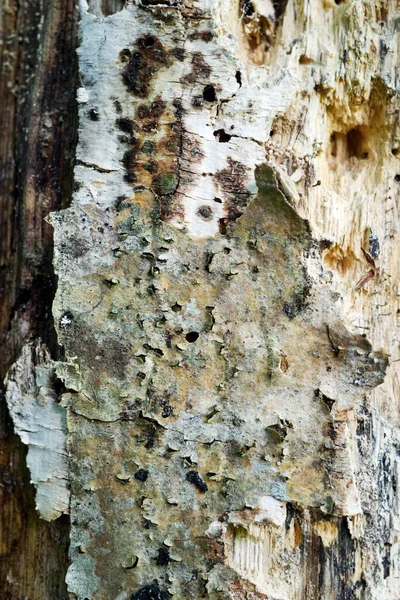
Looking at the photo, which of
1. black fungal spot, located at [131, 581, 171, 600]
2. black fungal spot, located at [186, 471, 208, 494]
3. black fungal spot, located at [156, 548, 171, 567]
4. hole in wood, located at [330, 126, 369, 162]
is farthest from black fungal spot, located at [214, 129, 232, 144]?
black fungal spot, located at [131, 581, 171, 600]

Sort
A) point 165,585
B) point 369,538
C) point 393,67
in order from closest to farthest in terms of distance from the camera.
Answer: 1. point 165,585
2. point 369,538
3. point 393,67

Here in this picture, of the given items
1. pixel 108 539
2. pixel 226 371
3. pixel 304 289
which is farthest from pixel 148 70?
pixel 108 539

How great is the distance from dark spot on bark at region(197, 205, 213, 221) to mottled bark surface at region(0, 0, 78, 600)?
1.95 ft

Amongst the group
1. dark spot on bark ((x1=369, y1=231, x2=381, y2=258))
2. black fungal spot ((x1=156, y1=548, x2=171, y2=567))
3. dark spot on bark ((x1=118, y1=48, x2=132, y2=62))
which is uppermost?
dark spot on bark ((x1=118, y1=48, x2=132, y2=62))

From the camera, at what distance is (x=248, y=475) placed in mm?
2188

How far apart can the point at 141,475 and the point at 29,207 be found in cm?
120

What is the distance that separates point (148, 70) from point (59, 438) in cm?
140

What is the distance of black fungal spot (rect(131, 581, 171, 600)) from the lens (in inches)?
85.3

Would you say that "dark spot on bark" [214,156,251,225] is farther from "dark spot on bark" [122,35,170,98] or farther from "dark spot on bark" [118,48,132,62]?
"dark spot on bark" [118,48,132,62]

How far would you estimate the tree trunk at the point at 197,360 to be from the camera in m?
2.19

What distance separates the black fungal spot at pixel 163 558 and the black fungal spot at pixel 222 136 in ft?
4.91

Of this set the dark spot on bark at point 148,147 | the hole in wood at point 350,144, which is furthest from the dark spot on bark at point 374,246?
the dark spot on bark at point 148,147

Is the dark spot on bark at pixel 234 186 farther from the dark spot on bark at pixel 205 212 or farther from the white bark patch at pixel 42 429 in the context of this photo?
the white bark patch at pixel 42 429

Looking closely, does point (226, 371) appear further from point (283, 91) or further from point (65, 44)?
point (65, 44)
